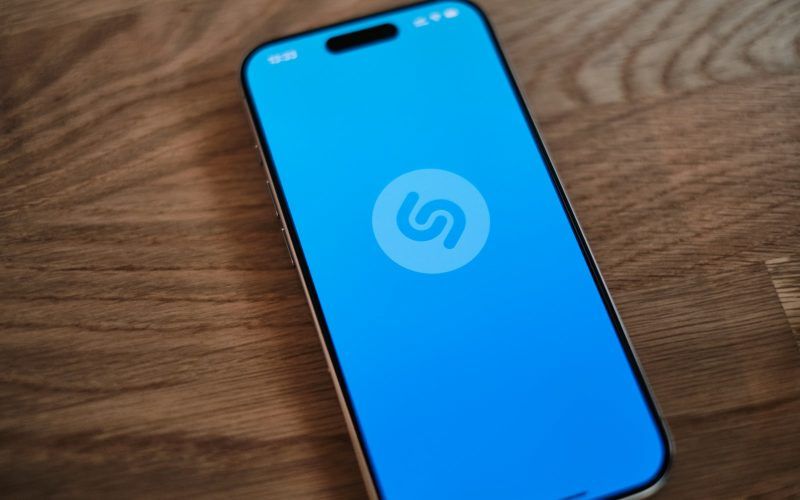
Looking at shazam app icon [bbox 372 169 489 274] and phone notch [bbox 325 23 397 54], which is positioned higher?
phone notch [bbox 325 23 397 54]

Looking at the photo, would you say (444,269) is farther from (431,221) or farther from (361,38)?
(361,38)

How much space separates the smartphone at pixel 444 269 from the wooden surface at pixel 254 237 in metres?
0.02

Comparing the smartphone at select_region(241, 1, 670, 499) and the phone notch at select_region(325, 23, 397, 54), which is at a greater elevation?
the phone notch at select_region(325, 23, 397, 54)

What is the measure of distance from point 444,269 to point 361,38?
0.16 metres

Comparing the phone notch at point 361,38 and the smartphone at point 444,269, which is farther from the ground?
the phone notch at point 361,38

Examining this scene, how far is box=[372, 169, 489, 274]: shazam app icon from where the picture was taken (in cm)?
42

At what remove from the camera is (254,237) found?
43 centimetres

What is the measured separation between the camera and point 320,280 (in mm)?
412

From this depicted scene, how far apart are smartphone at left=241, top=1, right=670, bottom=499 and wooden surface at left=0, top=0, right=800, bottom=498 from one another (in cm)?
2

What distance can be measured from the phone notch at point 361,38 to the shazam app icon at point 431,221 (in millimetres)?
91

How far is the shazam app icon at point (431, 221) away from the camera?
420 mm

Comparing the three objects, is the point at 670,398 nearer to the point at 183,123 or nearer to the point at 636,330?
the point at 636,330

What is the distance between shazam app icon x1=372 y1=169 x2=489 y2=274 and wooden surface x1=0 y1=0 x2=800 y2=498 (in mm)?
62

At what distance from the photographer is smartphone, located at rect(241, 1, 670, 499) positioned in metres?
0.39
